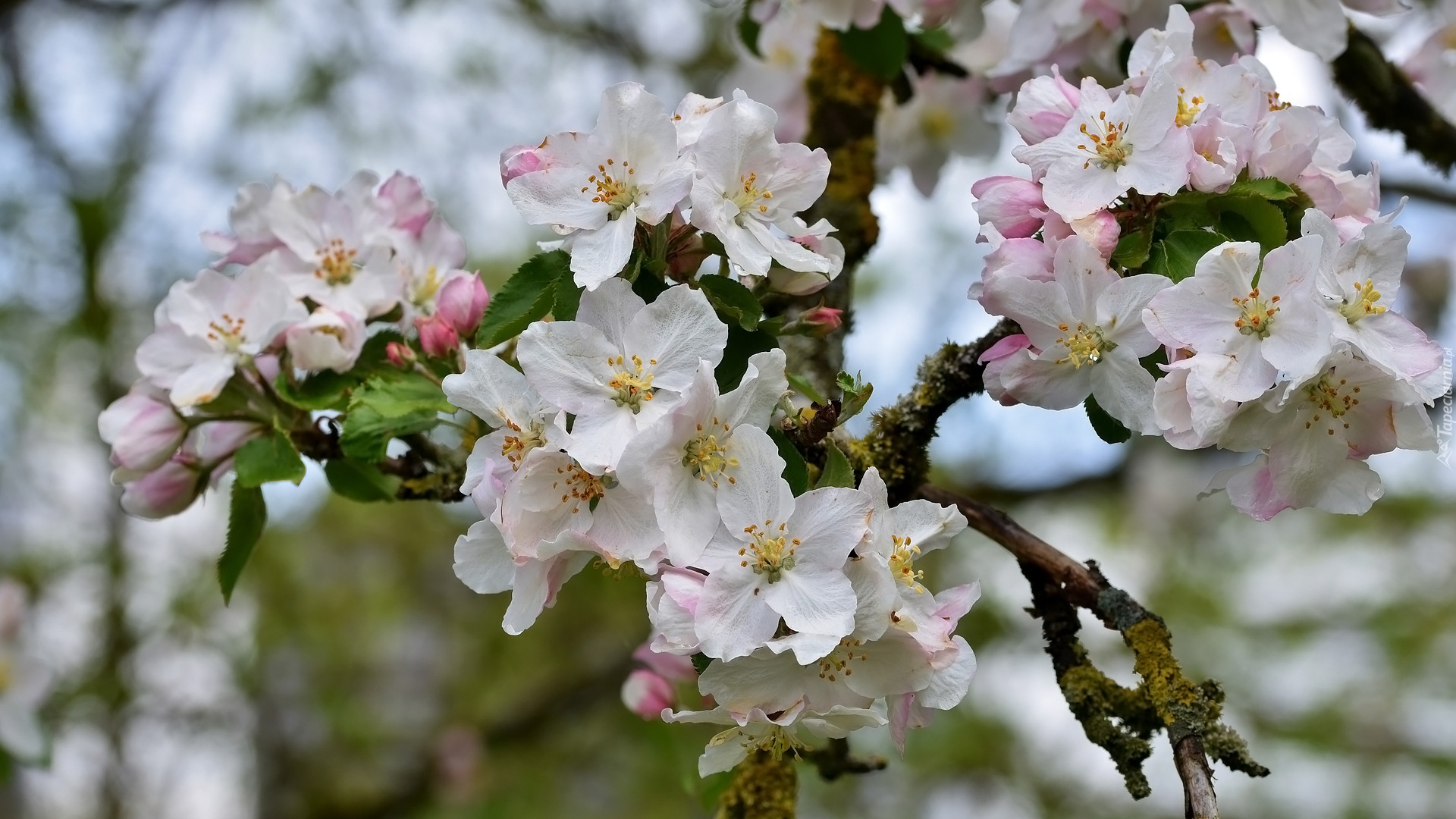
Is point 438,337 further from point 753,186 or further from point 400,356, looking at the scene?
point 753,186

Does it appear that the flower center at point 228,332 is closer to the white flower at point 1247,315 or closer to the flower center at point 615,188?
the flower center at point 615,188

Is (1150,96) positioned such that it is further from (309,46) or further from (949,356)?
(309,46)

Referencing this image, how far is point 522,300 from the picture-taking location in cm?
97

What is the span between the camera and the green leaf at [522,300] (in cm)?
96

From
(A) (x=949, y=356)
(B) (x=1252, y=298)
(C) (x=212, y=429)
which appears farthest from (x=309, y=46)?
(B) (x=1252, y=298)

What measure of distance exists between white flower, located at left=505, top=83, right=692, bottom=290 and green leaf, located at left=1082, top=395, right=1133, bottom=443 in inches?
14.4

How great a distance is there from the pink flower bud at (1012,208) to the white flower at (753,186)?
0.13 metres

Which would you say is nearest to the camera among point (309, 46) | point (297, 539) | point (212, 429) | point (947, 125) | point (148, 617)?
point (212, 429)

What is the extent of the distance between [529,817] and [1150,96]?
446cm

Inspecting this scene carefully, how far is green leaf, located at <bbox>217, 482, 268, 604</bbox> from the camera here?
3.97ft

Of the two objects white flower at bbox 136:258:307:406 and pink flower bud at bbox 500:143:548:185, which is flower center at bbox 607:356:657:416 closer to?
pink flower bud at bbox 500:143:548:185

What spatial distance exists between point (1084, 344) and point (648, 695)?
0.77 metres

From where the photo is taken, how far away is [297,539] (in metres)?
5.48

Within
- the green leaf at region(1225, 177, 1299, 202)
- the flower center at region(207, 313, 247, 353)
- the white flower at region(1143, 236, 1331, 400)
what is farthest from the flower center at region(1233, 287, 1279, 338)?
the flower center at region(207, 313, 247, 353)
